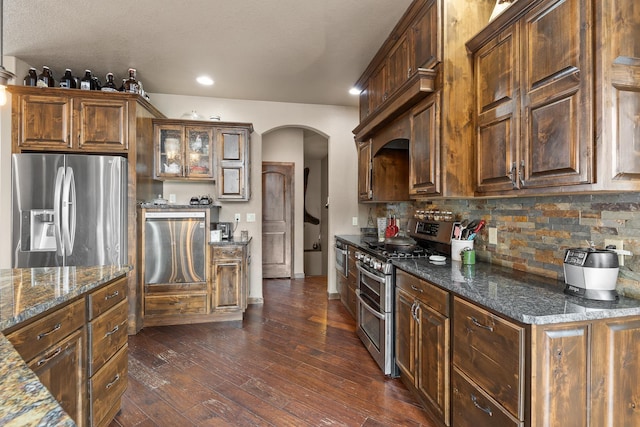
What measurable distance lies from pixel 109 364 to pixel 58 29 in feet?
9.32

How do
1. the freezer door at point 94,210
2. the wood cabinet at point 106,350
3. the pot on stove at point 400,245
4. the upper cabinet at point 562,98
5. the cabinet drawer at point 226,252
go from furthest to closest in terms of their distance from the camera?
the cabinet drawer at point 226,252 < the freezer door at point 94,210 < the pot on stove at point 400,245 < the wood cabinet at point 106,350 < the upper cabinet at point 562,98

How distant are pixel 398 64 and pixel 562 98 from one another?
1.55m

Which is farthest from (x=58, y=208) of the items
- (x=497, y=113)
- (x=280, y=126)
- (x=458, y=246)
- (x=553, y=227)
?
(x=553, y=227)

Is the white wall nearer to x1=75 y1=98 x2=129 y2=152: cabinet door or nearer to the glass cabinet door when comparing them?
the glass cabinet door

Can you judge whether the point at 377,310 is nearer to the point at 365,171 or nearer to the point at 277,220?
the point at 365,171

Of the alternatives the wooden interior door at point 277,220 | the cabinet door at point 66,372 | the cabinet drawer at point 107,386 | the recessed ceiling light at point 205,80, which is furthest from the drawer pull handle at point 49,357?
the wooden interior door at point 277,220

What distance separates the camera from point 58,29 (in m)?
2.66

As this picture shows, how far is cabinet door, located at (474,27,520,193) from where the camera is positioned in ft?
5.60

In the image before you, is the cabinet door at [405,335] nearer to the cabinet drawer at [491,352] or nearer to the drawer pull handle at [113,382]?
the cabinet drawer at [491,352]

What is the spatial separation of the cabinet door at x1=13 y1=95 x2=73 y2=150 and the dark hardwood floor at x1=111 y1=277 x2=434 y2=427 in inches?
88.9

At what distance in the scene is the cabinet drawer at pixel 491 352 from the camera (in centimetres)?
125

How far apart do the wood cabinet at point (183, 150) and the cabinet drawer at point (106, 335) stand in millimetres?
2194

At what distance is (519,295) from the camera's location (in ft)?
4.80

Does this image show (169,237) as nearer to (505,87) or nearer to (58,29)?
(58,29)
